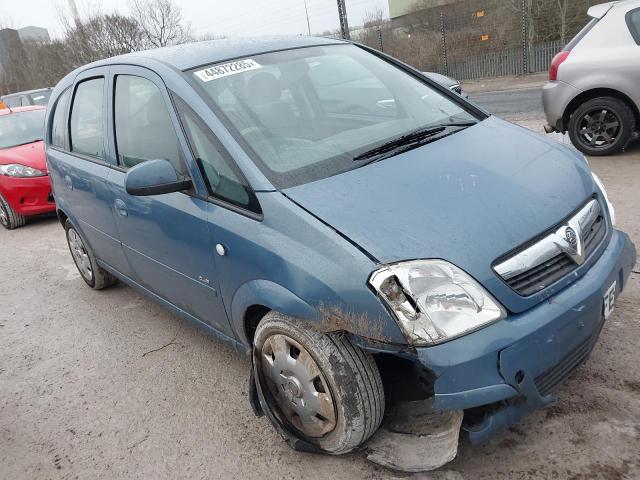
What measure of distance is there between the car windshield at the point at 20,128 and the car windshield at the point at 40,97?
729 centimetres

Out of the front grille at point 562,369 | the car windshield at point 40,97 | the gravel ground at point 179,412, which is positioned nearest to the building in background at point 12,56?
the car windshield at point 40,97

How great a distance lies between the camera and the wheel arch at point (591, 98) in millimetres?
5703

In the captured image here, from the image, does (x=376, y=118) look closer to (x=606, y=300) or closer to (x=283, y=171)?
(x=283, y=171)

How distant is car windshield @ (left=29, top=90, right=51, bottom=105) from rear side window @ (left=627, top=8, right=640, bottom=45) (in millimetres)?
14405

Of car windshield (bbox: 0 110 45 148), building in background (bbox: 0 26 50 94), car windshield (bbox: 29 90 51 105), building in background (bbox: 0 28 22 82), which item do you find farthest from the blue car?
building in background (bbox: 0 28 22 82)

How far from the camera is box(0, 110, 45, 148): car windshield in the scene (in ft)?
26.7

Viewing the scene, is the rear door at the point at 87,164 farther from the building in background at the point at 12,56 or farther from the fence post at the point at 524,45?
the building in background at the point at 12,56

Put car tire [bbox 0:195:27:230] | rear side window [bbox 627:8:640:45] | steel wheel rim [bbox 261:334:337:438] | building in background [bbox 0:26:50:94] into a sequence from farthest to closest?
1. building in background [bbox 0:26:50:94]
2. car tire [bbox 0:195:27:230]
3. rear side window [bbox 627:8:640:45]
4. steel wheel rim [bbox 261:334:337:438]

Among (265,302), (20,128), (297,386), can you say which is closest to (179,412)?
(297,386)

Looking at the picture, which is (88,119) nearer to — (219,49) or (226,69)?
(219,49)

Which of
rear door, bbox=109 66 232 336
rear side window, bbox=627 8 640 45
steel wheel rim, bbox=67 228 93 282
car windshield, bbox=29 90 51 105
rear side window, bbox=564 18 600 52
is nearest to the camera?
rear door, bbox=109 66 232 336

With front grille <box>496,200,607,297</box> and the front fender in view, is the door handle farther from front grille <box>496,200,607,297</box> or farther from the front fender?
front grille <box>496,200,607,297</box>

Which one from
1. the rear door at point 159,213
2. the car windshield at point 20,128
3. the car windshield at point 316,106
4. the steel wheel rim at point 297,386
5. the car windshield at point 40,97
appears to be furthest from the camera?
the car windshield at point 40,97

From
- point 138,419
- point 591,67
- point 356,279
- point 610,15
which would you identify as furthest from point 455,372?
point 610,15
